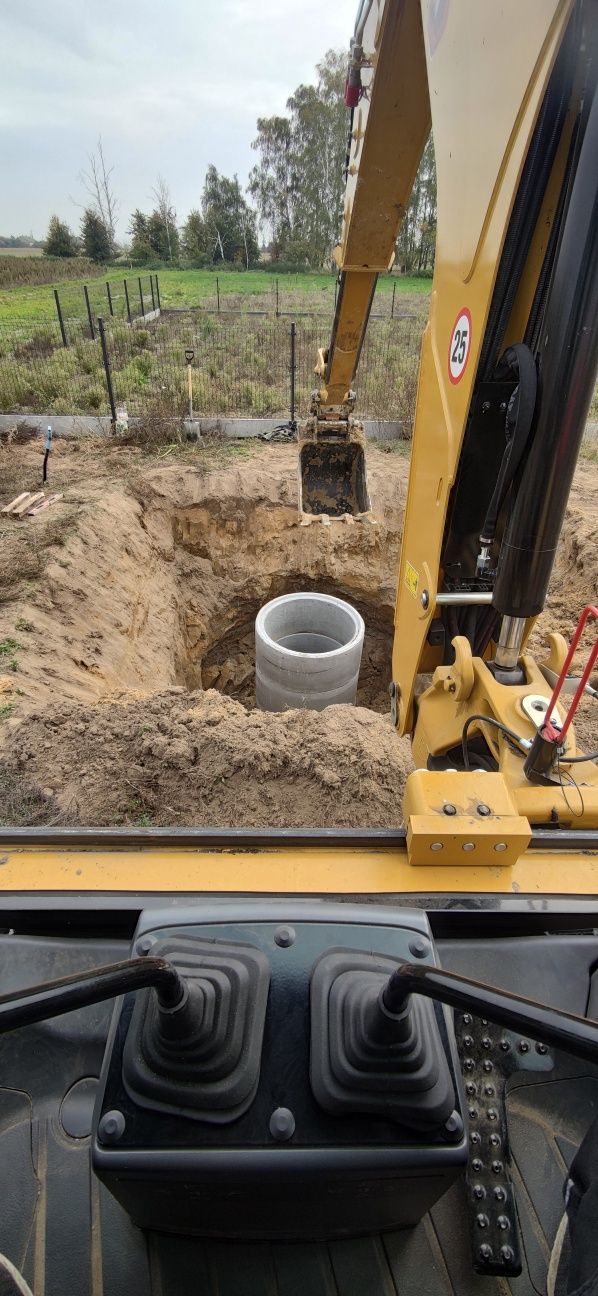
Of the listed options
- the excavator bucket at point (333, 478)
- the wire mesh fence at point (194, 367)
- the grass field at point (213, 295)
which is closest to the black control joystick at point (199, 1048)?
the excavator bucket at point (333, 478)

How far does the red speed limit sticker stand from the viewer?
213 cm

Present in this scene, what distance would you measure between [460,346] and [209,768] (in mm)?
2777

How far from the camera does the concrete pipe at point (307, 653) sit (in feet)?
20.5

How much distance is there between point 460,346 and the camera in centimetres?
220

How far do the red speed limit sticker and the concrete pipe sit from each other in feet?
13.1

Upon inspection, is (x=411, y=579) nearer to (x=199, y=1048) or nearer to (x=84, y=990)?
(x=199, y=1048)

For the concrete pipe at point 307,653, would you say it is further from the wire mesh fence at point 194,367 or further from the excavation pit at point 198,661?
the wire mesh fence at point 194,367

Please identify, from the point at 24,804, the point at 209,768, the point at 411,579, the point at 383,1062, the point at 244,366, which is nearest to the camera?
the point at 383,1062

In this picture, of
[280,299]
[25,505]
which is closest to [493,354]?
[25,505]

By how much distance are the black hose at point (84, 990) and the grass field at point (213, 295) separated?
74.1 ft

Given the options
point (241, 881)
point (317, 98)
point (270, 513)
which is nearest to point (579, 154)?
point (241, 881)

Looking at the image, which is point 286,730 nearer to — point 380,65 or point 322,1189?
point 322,1189

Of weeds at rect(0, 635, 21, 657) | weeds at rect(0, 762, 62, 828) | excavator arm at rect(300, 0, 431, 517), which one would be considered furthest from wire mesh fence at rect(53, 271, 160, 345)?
weeds at rect(0, 762, 62, 828)

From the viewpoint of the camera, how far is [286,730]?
4301 millimetres
